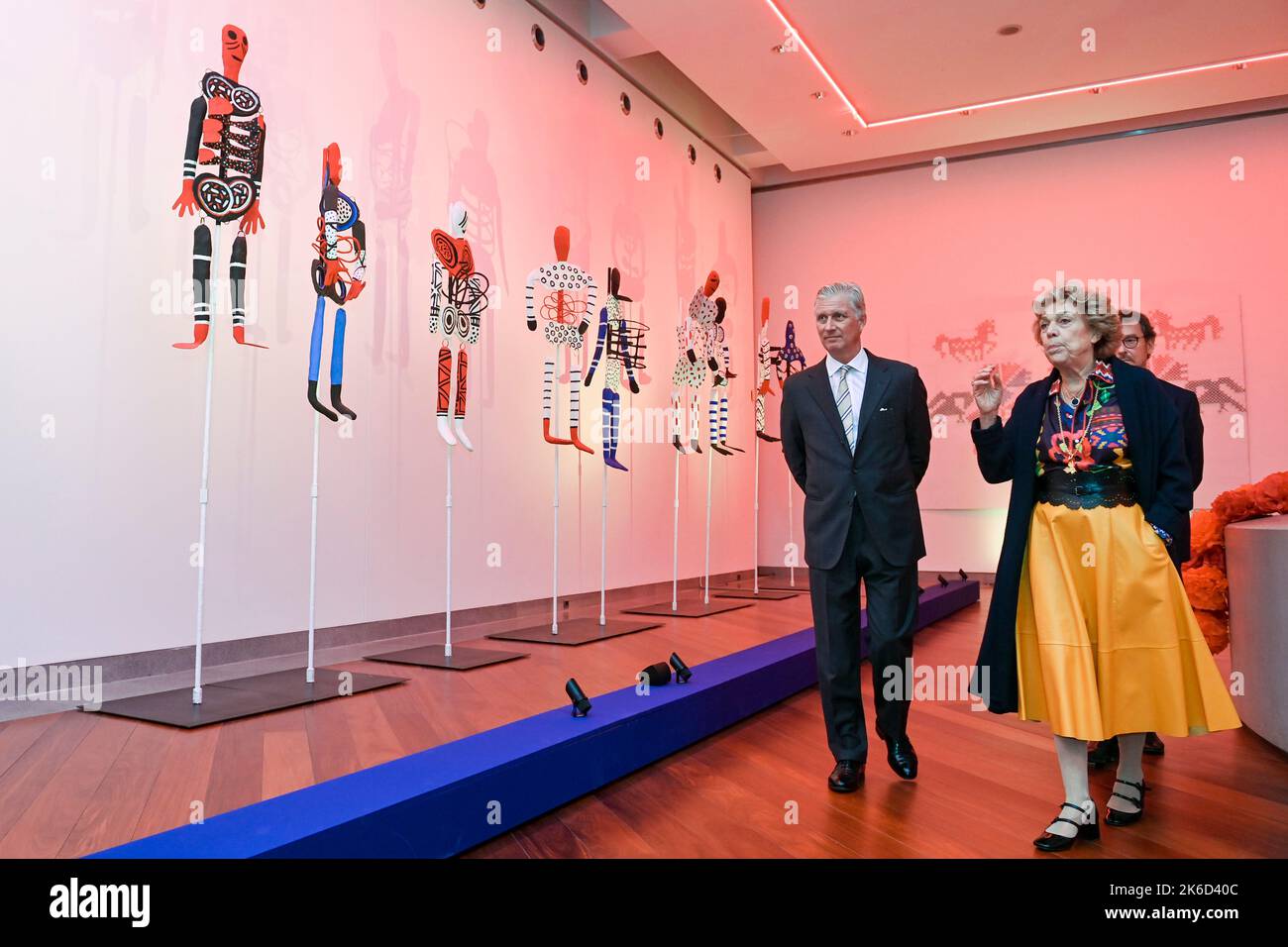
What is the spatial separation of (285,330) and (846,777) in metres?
3.12

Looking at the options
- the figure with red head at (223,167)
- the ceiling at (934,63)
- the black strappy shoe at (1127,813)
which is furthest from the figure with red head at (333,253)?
the ceiling at (934,63)

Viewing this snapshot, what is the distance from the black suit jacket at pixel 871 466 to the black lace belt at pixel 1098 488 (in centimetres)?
44

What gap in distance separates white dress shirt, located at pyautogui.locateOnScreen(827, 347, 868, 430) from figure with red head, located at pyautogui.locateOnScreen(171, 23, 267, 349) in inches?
82.3

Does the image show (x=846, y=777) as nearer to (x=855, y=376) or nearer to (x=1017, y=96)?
(x=855, y=376)

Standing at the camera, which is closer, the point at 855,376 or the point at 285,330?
the point at 855,376

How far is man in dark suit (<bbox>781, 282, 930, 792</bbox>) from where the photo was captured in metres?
2.70

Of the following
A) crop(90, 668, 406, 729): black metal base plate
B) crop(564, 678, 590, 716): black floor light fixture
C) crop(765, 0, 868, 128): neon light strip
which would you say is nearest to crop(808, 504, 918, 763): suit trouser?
crop(564, 678, 590, 716): black floor light fixture

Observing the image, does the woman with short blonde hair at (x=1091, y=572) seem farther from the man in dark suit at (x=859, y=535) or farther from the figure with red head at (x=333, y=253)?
the figure with red head at (x=333, y=253)

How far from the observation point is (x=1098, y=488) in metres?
2.29

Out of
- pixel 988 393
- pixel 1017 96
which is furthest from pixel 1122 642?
pixel 1017 96

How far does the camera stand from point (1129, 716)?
86.1 inches
